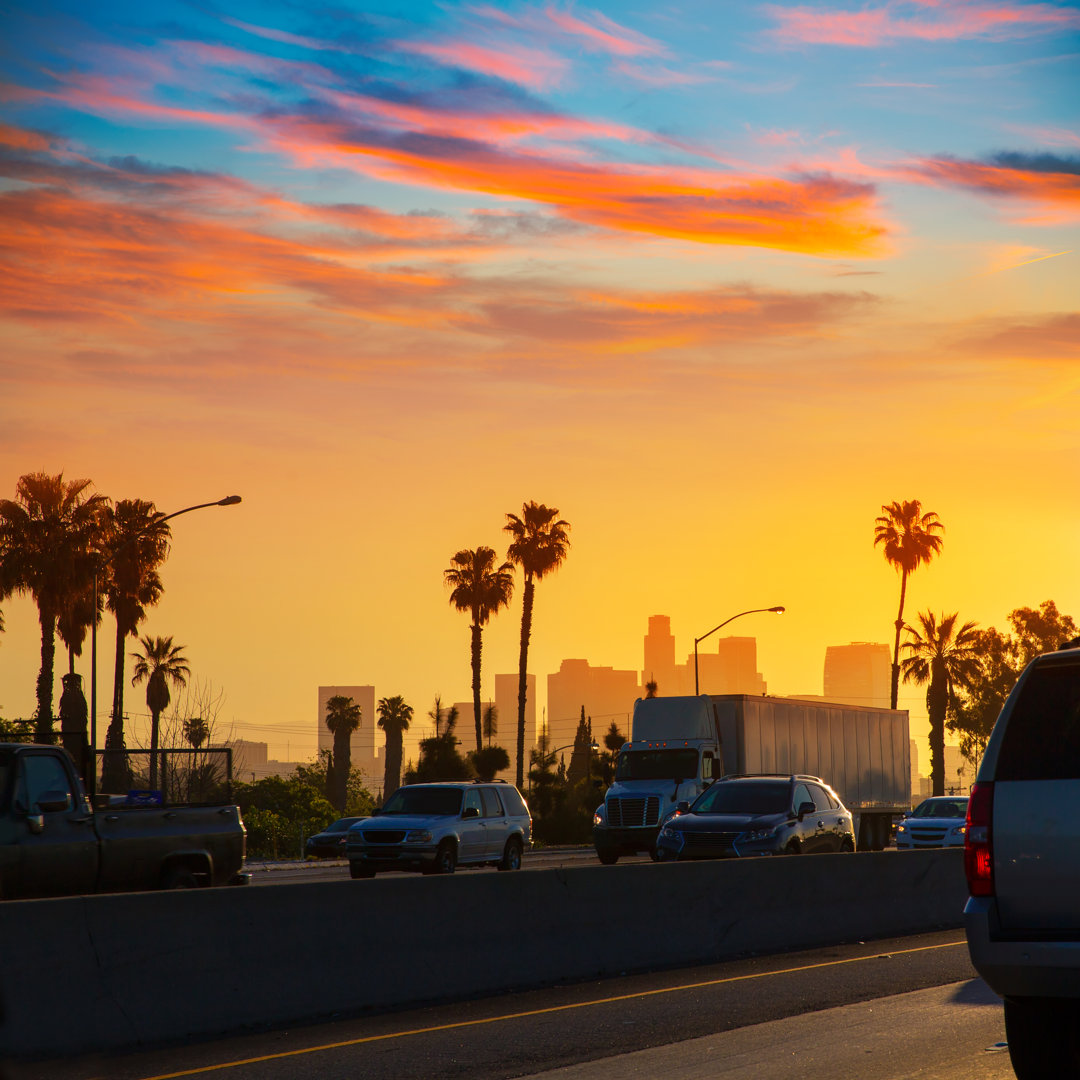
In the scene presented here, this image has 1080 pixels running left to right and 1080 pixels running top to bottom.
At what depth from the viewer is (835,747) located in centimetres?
4034

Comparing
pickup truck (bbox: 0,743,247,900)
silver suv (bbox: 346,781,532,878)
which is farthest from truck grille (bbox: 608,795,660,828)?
pickup truck (bbox: 0,743,247,900)

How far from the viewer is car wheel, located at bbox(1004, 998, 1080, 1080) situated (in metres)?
7.28

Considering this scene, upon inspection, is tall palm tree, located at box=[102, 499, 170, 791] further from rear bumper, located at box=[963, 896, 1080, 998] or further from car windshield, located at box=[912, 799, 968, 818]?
rear bumper, located at box=[963, 896, 1080, 998]

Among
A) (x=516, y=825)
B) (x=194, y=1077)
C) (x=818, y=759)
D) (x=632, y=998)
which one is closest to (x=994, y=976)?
(x=194, y=1077)

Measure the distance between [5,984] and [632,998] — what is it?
4.93 m

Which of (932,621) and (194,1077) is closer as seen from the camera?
(194,1077)

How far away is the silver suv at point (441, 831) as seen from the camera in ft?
94.9

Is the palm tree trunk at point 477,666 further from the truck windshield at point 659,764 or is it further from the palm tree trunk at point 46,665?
the truck windshield at point 659,764

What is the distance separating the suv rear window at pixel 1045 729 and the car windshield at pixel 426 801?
23384mm

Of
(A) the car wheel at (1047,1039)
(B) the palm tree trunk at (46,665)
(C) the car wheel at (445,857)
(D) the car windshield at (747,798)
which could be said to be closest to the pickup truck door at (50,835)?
(A) the car wheel at (1047,1039)

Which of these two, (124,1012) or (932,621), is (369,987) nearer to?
(124,1012)

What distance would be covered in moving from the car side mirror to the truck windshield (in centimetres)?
2237

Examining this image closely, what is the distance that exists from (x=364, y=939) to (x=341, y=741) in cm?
10445

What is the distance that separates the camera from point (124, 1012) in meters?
9.73
